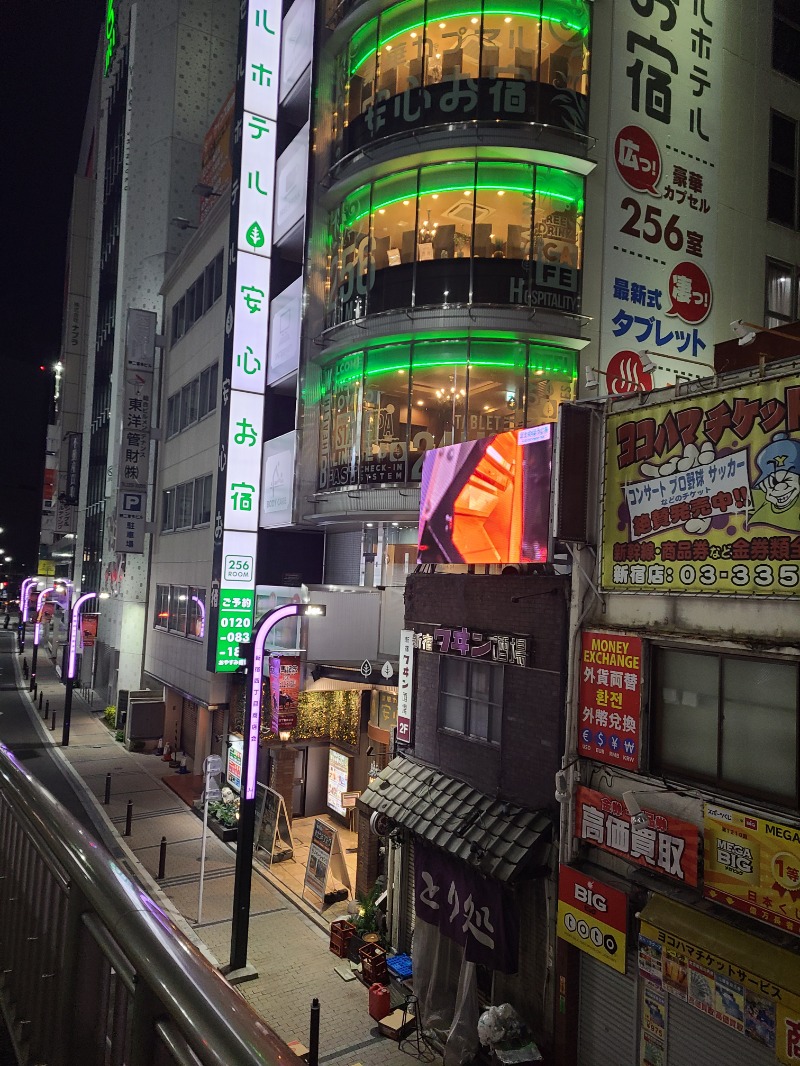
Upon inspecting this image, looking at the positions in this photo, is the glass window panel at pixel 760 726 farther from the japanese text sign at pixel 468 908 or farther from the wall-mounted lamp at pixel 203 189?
the wall-mounted lamp at pixel 203 189

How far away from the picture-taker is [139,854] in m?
21.1

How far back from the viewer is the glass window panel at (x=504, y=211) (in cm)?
1967

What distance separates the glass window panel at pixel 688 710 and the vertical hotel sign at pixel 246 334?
640 inches

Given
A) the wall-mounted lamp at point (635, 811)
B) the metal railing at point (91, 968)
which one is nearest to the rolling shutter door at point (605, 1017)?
the wall-mounted lamp at point (635, 811)

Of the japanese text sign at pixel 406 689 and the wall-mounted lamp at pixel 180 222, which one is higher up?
the wall-mounted lamp at pixel 180 222

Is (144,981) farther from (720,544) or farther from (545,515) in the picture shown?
(545,515)

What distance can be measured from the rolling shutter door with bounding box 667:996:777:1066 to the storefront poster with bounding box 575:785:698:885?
1.64m

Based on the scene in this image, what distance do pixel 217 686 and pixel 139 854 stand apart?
6779mm

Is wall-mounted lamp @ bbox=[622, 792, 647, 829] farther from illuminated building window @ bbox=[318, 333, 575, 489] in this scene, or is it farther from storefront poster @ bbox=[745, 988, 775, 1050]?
illuminated building window @ bbox=[318, 333, 575, 489]

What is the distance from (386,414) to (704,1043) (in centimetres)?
1526

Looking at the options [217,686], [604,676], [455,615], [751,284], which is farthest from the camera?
[217,686]

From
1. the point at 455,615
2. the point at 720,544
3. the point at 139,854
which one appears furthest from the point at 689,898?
the point at 139,854

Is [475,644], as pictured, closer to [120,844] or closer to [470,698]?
[470,698]

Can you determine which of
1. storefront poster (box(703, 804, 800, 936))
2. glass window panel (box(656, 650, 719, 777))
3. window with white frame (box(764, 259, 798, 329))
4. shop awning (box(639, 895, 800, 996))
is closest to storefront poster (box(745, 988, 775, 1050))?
shop awning (box(639, 895, 800, 996))
